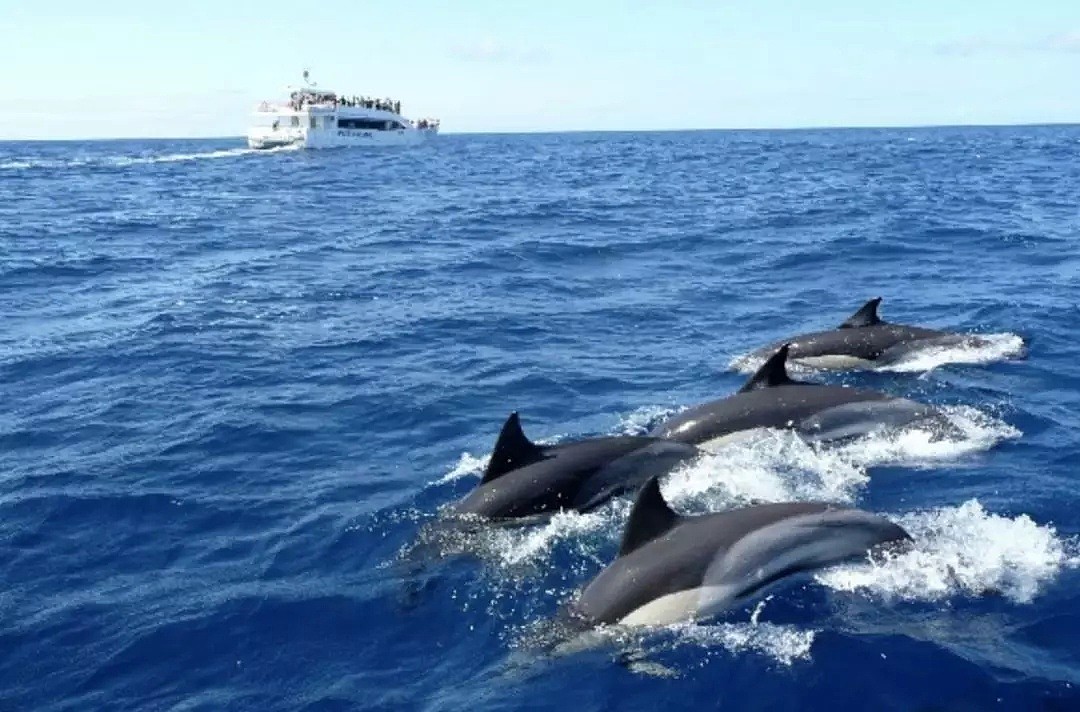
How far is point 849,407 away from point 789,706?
7529mm

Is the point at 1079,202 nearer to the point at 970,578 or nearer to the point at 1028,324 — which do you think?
the point at 1028,324

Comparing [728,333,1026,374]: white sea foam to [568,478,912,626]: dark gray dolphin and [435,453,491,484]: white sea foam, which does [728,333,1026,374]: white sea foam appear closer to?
[435,453,491,484]: white sea foam

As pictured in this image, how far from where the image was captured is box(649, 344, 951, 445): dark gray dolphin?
14953mm

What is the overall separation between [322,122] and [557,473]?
107 metres

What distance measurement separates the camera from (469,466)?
49.0 feet

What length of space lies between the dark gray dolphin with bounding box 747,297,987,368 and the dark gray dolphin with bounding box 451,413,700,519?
255 inches

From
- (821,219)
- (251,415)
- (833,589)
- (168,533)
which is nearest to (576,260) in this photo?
(821,219)

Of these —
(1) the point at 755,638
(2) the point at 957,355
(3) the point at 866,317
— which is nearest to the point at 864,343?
(3) the point at 866,317

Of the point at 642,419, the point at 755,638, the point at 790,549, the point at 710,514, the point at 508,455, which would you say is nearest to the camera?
the point at 755,638

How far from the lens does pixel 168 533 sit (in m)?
13.3

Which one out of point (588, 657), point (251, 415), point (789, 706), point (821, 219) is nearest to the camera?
point (789, 706)

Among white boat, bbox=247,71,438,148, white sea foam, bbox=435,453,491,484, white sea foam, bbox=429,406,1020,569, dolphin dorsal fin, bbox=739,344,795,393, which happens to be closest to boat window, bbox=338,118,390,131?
white boat, bbox=247,71,438,148

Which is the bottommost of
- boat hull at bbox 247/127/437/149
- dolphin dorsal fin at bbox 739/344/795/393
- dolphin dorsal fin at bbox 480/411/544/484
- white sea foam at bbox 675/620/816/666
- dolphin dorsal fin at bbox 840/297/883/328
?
white sea foam at bbox 675/620/816/666

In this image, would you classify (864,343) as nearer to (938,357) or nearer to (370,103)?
(938,357)
